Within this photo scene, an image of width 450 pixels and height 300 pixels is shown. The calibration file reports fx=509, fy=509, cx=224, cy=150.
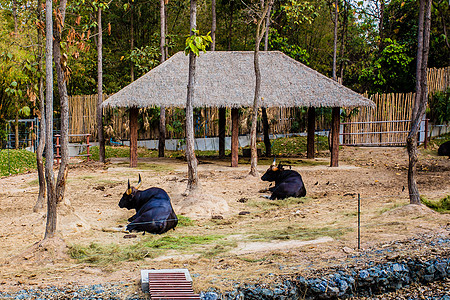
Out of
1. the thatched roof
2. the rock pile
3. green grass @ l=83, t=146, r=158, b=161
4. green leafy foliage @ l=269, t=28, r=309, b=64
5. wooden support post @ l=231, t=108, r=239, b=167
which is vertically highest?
green leafy foliage @ l=269, t=28, r=309, b=64

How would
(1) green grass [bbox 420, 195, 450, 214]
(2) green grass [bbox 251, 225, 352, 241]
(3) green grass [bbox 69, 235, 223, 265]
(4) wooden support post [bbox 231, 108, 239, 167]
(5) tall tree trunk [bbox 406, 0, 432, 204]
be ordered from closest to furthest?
(3) green grass [bbox 69, 235, 223, 265], (2) green grass [bbox 251, 225, 352, 241], (5) tall tree trunk [bbox 406, 0, 432, 204], (1) green grass [bbox 420, 195, 450, 214], (4) wooden support post [bbox 231, 108, 239, 167]

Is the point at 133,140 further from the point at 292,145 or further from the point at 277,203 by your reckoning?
the point at 292,145

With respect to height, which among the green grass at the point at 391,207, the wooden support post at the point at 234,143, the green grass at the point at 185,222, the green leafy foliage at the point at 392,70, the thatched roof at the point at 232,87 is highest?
the green leafy foliage at the point at 392,70

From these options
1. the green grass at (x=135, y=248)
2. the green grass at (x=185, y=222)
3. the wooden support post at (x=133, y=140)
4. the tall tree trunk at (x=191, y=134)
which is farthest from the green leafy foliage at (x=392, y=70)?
the green grass at (x=135, y=248)

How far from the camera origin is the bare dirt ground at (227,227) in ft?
22.3

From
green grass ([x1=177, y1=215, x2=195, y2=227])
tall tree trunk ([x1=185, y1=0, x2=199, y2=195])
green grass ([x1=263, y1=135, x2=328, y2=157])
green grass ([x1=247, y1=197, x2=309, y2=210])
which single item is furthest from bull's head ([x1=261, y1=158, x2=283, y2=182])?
green grass ([x1=263, y1=135, x2=328, y2=157])

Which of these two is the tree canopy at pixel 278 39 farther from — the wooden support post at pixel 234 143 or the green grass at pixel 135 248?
the green grass at pixel 135 248

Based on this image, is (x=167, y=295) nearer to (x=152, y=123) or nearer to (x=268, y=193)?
(x=268, y=193)

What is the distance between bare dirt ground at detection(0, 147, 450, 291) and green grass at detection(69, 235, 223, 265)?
94 mm

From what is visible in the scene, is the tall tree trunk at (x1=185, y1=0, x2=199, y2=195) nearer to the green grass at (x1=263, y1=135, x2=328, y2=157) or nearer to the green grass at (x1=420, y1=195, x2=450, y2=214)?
the green grass at (x1=420, y1=195, x2=450, y2=214)

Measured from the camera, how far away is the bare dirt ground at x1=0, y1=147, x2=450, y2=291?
22.3 feet

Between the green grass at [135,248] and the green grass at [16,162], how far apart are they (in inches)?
381

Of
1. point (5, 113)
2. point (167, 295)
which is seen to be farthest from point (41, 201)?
point (5, 113)

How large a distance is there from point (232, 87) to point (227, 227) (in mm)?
9604
